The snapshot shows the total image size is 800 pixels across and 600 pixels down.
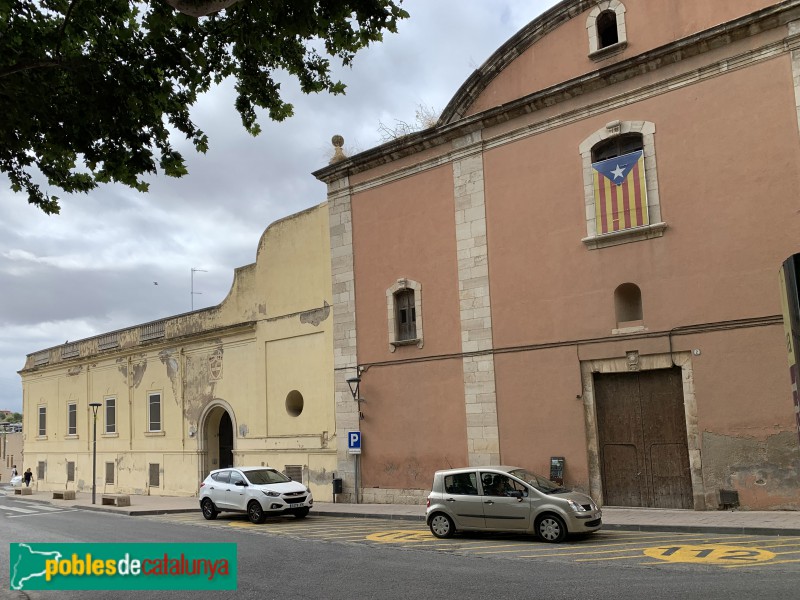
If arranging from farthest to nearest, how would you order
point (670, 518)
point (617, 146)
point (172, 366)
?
point (172, 366) → point (617, 146) → point (670, 518)

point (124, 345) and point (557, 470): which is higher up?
point (124, 345)

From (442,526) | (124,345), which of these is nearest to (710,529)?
(442,526)

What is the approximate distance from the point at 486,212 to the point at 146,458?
2152 cm

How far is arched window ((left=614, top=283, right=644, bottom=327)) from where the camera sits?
59.6 ft

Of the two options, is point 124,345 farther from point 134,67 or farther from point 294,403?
point 134,67

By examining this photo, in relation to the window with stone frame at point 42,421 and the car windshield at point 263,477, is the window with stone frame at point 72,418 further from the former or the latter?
the car windshield at point 263,477

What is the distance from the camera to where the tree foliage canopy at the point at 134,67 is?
8711 mm

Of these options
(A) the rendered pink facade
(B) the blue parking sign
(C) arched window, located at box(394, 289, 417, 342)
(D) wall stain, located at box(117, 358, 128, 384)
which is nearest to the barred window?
(D) wall stain, located at box(117, 358, 128, 384)

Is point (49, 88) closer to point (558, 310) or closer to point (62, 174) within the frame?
point (62, 174)

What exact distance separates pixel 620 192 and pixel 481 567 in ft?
33.8

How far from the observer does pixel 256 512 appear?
2011cm

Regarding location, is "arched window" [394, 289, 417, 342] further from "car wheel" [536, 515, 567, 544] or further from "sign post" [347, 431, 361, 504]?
"car wheel" [536, 515, 567, 544]

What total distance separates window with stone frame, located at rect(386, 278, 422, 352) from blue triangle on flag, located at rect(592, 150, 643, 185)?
6.30 meters

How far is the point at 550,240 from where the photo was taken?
19.4 meters
